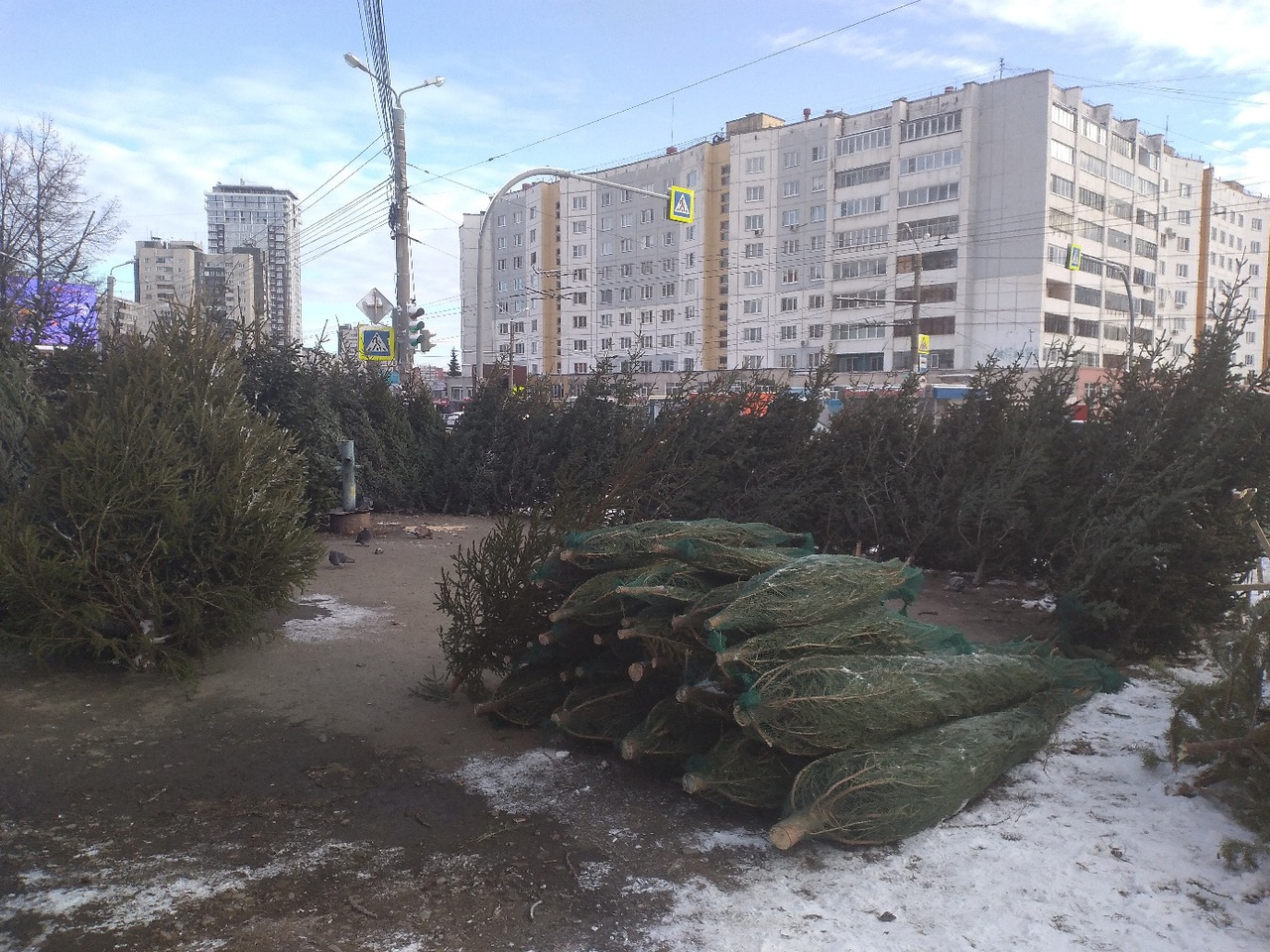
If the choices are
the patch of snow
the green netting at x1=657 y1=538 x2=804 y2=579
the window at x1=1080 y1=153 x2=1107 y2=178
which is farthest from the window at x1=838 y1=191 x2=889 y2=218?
the green netting at x1=657 y1=538 x2=804 y2=579

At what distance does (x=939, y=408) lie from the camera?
33.3 feet

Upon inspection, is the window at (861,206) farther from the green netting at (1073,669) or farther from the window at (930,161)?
the green netting at (1073,669)

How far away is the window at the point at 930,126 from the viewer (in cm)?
5450

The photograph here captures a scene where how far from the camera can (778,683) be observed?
12.5ft

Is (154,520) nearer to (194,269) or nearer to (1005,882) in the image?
(1005,882)

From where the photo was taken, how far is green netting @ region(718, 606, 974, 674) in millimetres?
3885

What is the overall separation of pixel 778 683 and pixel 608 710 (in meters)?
1.20

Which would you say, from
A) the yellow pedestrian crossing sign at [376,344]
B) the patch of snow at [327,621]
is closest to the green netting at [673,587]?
the patch of snow at [327,621]

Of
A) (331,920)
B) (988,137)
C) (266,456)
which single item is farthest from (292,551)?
(988,137)

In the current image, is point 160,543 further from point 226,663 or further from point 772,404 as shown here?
point 772,404

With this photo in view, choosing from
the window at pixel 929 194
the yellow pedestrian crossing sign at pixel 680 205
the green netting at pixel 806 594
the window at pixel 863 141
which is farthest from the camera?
the window at pixel 863 141

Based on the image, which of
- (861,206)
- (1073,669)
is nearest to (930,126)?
(861,206)

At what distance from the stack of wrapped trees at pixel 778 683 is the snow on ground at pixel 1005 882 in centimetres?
15

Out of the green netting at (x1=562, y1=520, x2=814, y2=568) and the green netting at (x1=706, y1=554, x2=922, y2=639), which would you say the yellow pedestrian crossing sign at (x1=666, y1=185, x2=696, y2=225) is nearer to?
the green netting at (x1=562, y1=520, x2=814, y2=568)
